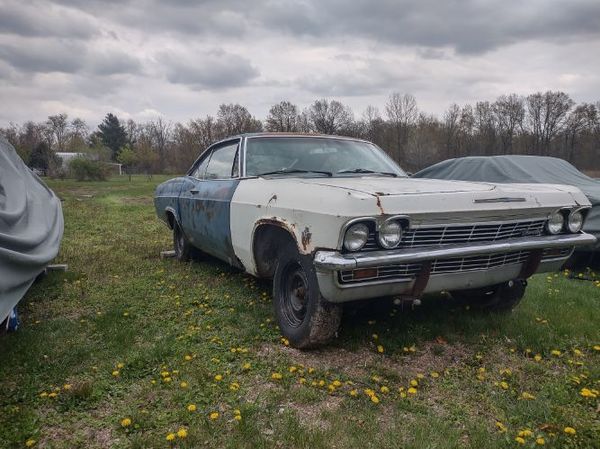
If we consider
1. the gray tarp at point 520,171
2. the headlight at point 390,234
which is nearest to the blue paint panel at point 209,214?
the headlight at point 390,234

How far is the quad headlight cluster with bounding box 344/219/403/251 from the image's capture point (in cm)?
282

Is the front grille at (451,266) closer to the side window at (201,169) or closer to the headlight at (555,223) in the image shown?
the headlight at (555,223)

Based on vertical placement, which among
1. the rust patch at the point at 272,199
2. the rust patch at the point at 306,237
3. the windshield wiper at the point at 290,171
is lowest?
the rust patch at the point at 306,237

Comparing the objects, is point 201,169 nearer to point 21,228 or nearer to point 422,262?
point 21,228

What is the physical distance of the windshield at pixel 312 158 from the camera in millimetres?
4320

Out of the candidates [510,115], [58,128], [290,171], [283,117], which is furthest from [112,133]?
[290,171]

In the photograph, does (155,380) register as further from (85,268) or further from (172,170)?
(172,170)

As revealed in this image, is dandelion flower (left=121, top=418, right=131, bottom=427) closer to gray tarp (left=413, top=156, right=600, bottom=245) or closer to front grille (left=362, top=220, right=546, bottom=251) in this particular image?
front grille (left=362, top=220, right=546, bottom=251)

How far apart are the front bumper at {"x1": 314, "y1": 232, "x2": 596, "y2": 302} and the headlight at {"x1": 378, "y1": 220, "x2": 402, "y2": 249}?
5 cm

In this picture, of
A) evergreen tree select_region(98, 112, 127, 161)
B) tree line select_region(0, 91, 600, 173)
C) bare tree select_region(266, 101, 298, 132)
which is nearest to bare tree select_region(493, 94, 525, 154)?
tree line select_region(0, 91, 600, 173)

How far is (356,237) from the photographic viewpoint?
112 inches

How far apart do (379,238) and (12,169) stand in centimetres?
382

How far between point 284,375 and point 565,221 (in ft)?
8.25

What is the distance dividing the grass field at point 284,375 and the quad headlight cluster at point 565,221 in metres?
0.87
